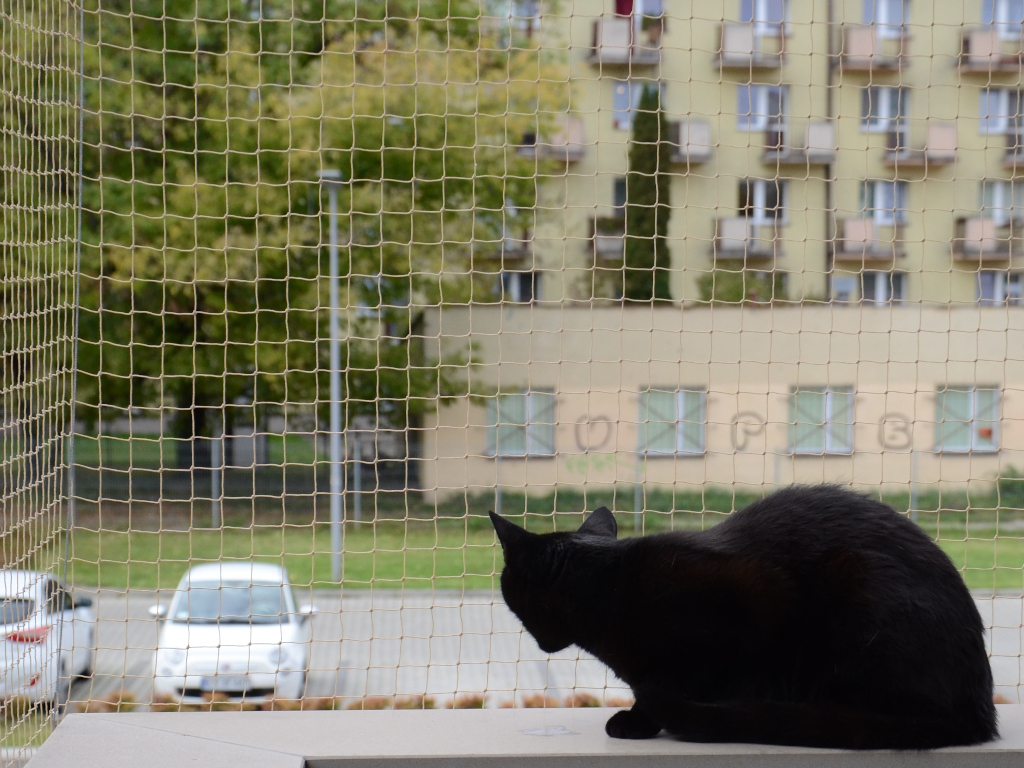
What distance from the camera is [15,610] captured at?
5.01 ft

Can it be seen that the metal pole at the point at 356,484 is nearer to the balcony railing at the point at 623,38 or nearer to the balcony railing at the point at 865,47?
the balcony railing at the point at 623,38

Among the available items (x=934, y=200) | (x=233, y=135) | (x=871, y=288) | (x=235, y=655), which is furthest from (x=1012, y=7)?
(x=235, y=655)

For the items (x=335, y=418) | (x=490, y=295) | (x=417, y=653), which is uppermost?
(x=490, y=295)

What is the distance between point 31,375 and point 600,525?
107 cm

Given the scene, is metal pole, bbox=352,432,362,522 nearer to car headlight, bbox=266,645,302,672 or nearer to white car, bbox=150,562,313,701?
white car, bbox=150,562,313,701

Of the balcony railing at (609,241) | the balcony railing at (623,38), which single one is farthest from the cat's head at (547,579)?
the balcony railing at (609,241)

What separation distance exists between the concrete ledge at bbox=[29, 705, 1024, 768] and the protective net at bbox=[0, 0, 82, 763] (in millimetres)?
213

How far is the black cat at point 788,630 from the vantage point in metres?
1.26

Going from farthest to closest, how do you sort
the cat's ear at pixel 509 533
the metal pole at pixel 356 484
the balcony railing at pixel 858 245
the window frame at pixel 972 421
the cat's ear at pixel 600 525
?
the balcony railing at pixel 858 245, the metal pole at pixel 356 484, the window frame at pixel 972 421, the cat's ear at pixel 600 525, the cat's ear at pixel 509 533

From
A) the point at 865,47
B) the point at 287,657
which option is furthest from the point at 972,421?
the point at 865,47

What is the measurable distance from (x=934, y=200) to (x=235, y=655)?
554 centimetres

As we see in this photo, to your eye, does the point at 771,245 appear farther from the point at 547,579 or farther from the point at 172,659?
the point at 547,579

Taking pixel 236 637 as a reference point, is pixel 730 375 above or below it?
above

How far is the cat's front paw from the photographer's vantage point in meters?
1.35
